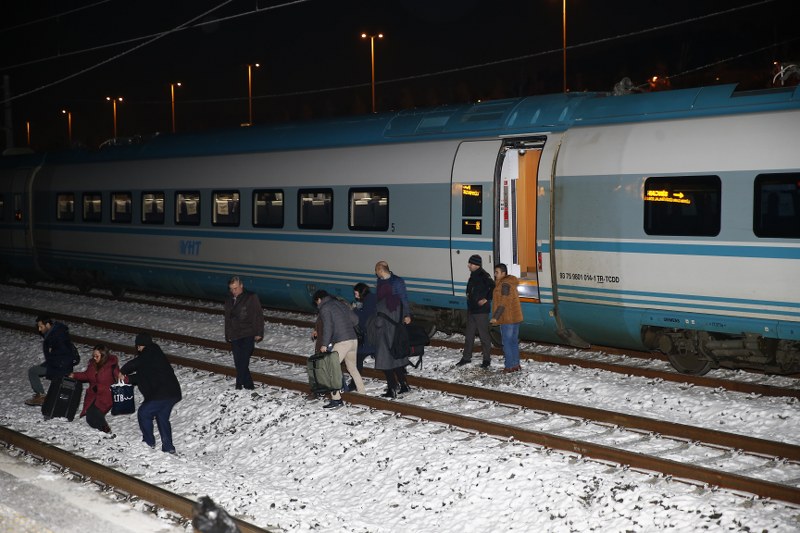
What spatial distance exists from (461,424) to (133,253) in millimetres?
14523

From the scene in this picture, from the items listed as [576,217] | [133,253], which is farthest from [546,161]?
[133,253]

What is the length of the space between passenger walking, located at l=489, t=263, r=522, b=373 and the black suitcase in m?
5.99

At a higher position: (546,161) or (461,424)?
(546,161)

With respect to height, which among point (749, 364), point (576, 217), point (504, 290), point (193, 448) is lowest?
point (193, 448)

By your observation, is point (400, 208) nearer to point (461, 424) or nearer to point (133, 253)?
point (461, 424)

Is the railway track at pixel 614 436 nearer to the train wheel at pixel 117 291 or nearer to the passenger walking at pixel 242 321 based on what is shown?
the passenger walking at pixel 242 321

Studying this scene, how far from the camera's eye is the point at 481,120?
1574 cm

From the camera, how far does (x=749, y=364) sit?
12938 mm

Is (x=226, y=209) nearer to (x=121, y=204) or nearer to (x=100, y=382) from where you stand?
(x=121, y=204)

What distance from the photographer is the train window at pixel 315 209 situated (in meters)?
18.3

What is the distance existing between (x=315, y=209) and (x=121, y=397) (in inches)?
271

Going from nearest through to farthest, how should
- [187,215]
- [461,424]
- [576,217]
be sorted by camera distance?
[461,424] → [576,217] → [187,215]

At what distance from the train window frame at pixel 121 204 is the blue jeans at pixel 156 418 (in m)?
12.8

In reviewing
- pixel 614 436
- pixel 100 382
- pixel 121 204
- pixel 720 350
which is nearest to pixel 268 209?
pixel 121 204
